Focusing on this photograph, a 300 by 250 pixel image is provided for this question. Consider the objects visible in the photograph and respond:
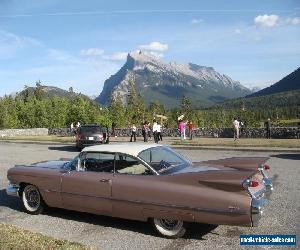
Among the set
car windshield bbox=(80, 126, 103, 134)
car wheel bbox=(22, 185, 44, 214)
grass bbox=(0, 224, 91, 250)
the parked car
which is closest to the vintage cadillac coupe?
car wheel bbox=(22, 185, 44, 214)

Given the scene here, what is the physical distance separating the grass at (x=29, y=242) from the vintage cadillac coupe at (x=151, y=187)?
1.11m

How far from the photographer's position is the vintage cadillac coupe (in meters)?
6.19

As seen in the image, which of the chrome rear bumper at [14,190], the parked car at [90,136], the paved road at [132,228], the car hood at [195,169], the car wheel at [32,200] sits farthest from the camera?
the parked car at [90,136]

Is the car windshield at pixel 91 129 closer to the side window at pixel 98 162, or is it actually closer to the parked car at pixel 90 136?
the parked car at pixel 90 136

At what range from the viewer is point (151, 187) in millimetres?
6828

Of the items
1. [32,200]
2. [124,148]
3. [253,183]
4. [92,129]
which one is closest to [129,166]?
[124,148]

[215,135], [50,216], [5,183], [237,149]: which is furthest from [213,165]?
[215,135]

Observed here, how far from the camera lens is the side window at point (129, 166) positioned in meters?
7.20

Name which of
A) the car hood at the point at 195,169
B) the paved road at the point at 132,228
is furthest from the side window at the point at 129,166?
the paved road at the point at 132,228

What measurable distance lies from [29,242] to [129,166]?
2061mm

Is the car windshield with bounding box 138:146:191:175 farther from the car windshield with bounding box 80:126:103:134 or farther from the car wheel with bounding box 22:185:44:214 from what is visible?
the car windshield with bounding box 80:126:103:134

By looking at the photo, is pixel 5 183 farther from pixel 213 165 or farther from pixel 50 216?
pixel 213 165

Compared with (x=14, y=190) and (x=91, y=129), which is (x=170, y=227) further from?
(x=91, y=129)

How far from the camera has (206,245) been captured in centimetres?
630
